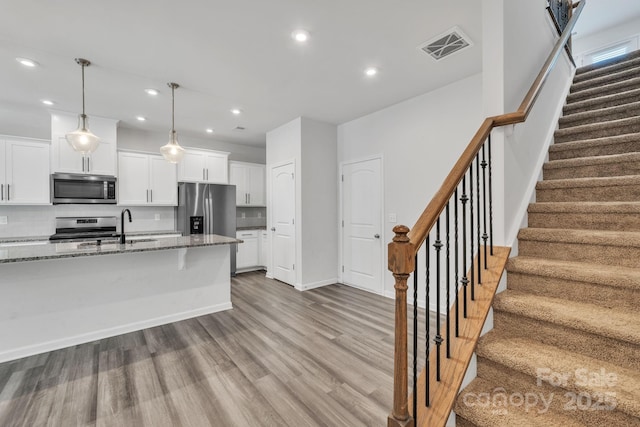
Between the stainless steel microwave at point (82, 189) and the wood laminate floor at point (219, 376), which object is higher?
the stainless steel microwave at point (82, 189)

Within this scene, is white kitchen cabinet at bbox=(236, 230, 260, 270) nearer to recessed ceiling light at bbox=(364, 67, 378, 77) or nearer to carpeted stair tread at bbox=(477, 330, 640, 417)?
recessed ceiling light at bbox=(364, 67, 378, 77)

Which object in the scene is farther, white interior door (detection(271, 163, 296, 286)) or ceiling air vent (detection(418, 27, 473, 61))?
white interior door (detection(271, 163, 296, 286))

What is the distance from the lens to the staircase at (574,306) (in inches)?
46.5

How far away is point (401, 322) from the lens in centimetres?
116

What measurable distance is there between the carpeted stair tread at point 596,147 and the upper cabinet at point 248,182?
5.01 metres

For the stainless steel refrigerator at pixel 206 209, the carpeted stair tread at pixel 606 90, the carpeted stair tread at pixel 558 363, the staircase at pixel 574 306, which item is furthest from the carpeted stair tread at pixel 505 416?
the stainless steel refrigerator at pixel 206 209

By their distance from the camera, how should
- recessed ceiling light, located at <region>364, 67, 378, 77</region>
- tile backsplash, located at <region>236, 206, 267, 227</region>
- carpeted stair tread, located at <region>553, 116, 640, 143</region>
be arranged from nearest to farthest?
carpeted stair tread, located at <region>553, 116, 640, 143</region>, recessed ceiling light, located at <region>364, 67, 378, 77</region>, tile backsplash, located at <region>236, 206, 267, 227</region>

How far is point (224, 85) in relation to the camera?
3.37 m

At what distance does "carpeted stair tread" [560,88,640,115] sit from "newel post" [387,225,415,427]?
3194mm

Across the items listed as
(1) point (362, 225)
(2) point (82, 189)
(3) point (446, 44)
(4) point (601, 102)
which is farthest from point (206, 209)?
(4) point (601, 102)

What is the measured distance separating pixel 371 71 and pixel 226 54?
4.91 feet

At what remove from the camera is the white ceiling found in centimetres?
213

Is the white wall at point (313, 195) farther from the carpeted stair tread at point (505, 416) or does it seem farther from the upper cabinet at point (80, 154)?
the carpeted stair tread at point (505, 416)

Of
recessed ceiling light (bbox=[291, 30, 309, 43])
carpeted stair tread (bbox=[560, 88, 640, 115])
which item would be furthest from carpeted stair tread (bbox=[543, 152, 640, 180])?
recessed ceiling light (bbox=[291, 30, 309, 43])
